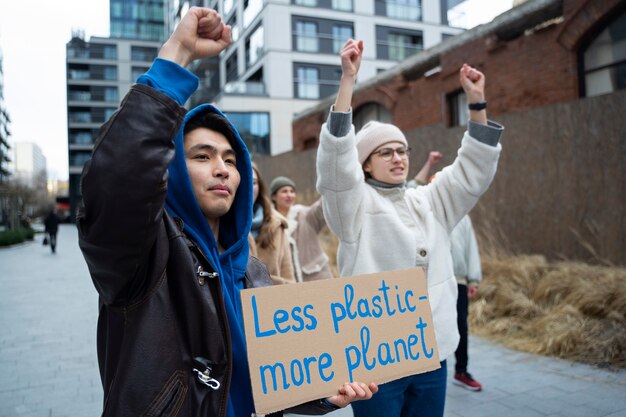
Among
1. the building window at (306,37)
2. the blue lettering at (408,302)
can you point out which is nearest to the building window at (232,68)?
the building window at (306,37)

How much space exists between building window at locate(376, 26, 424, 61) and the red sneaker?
32.8 meters

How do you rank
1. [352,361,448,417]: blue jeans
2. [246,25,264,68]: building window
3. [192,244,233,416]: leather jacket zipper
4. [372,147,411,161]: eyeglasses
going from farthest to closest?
[246,25,264,68]: building window → [372,147,411,161]: eyeglasses → [352,361,448,417]: blue jeans → [192,244,233,416]: leather jacket zipper

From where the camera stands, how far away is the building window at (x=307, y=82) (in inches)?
1299

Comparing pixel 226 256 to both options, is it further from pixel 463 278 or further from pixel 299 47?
pixel 299 47

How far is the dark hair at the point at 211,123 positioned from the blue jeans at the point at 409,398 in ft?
4.24

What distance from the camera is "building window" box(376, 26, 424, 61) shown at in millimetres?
35094

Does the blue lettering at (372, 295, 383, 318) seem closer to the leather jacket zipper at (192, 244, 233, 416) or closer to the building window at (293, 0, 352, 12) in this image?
the leather jacket zipper at (192, 244, 233, 416)

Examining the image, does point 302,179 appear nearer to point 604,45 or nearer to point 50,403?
point 604,45

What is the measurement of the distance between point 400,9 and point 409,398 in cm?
3693

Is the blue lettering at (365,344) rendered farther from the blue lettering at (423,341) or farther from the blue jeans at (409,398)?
the blue jeans at (409,398)

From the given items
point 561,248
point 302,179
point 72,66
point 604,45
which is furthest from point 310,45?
point 72,66

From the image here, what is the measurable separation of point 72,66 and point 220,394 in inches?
2974

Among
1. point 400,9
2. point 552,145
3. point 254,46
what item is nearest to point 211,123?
point 552,145

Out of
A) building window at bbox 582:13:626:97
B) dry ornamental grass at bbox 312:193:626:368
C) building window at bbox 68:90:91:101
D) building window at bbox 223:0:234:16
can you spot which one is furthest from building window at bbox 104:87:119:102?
dry ornamental grass at bbox 312:193:626:368
